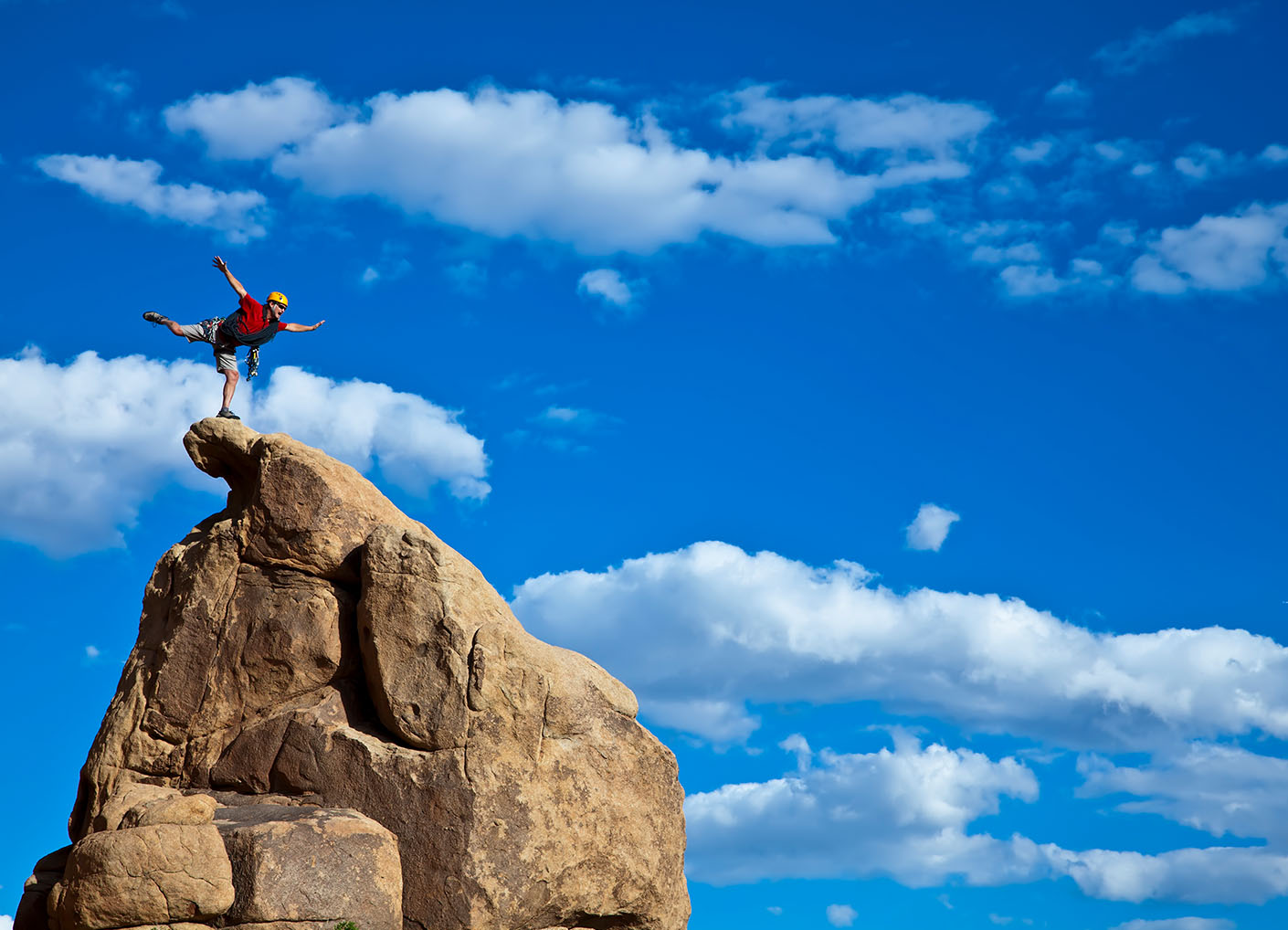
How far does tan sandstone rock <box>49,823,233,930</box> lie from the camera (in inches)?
730

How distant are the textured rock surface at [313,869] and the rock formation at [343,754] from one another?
0.11ft

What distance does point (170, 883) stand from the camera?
729 inches

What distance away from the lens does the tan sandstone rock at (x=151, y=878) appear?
18547 mm

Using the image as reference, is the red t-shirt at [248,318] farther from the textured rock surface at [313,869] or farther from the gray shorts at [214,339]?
the textured rock surface at [313,869]

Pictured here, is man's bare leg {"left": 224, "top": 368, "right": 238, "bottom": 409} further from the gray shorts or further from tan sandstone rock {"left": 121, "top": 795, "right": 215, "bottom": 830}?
tan sandstone rock {"left": 121, "top": 795, "right": 215, "bottom": 830}

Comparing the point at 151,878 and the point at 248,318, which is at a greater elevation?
the point at 248,318

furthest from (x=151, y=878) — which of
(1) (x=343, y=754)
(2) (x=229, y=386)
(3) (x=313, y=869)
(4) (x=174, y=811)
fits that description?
(2) (x=229, y=386)

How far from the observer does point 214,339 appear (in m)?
25.7

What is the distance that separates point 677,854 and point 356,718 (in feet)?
18.9

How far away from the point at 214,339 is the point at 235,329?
1.55 ft

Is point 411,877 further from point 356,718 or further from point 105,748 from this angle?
point 105,748

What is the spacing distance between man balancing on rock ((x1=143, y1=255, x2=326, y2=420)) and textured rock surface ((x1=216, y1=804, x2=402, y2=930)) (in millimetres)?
8740

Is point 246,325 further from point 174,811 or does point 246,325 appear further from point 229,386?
point 174,811

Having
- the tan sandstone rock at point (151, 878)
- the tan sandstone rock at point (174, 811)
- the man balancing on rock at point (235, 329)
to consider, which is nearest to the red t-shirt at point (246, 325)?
the man balancing on rock at point (235, 329)
